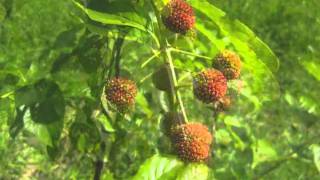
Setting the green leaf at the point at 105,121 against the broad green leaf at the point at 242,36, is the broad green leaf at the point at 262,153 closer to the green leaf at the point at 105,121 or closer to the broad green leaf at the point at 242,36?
the green leaf at the point at 105,121

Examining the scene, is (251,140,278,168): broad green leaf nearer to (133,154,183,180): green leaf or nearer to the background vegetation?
the background vegetation

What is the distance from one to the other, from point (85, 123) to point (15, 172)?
123cm

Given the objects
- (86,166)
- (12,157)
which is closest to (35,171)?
(12,157)

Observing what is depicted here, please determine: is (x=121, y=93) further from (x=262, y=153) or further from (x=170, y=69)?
(x=262, y=153)

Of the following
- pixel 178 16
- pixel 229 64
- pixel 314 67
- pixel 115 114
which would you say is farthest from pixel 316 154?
pixel 178 16

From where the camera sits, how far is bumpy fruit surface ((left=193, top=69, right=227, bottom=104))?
1.60 meters

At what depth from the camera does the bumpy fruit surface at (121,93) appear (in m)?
1.66

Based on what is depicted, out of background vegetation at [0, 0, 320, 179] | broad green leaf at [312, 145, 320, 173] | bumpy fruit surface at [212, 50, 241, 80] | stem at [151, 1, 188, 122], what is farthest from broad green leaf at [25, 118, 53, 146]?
broad green leaf at [312, 145, 320, 173]

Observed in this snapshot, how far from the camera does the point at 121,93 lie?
65.7 inches

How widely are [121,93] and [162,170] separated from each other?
22cm

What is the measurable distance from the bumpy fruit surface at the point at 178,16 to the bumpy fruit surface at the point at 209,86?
123 mm

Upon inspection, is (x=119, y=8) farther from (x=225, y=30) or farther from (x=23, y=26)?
(x=23, y=26)

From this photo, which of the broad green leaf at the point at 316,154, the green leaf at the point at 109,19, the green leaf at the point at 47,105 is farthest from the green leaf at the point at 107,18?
the broad green leaf at the point at 316,154

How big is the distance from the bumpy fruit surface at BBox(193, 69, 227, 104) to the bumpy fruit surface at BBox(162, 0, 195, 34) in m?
0.12
